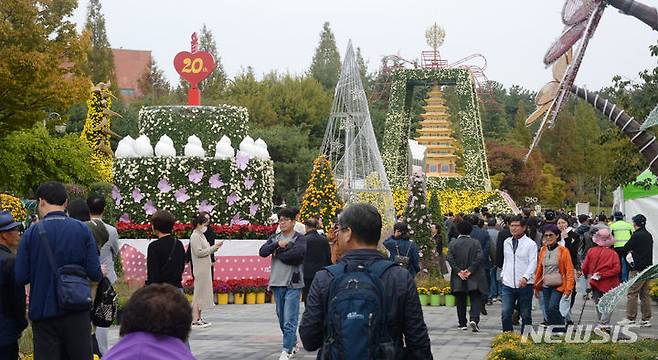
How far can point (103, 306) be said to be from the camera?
8000 millimetres

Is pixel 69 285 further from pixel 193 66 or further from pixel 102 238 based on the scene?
pixel 193 66

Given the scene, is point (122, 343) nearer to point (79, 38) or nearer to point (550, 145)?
point (79, 38)

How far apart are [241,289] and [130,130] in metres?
38.6

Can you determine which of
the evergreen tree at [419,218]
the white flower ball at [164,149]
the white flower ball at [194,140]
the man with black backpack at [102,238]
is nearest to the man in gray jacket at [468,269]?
the man with black backpack at [102,238]

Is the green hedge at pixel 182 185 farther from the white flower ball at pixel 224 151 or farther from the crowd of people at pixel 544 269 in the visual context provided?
the crowd of people at pixel 544 269

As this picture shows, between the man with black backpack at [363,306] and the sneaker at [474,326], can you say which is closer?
the man with black backpack at [363,306]

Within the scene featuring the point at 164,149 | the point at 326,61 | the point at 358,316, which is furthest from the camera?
the point at 326,61

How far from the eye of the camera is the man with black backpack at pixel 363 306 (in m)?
5.14

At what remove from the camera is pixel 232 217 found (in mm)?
22281

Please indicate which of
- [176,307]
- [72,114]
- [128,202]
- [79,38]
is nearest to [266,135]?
[72,114]

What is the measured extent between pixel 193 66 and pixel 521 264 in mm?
14436

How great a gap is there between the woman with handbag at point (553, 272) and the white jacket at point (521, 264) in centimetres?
22

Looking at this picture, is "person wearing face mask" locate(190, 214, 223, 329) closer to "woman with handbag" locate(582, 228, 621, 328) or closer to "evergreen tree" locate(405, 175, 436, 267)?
"woman with handbag" locate(582, 228, 621, 328)

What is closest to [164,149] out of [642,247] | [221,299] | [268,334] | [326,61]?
[221,299]
